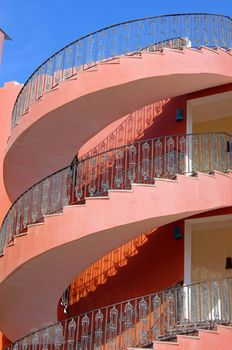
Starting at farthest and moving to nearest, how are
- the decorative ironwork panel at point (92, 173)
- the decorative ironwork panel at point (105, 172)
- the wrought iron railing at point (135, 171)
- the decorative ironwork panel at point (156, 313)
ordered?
the decorative ironwork panel at point (92, 173)
the decorative ironwork panel at point (105, 172)
the wrought iron railing at point (135, 171)
the decorative ironwork panel at point (156, 313)

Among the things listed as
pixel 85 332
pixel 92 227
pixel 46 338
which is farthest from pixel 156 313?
pixel 92 227

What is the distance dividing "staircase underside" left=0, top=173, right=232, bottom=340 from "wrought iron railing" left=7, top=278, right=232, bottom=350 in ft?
3.33

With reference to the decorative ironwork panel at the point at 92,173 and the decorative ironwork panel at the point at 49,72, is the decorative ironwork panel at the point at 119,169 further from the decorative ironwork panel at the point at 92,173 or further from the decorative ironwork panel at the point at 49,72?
the decorative ironwork panel at the point at 49,72

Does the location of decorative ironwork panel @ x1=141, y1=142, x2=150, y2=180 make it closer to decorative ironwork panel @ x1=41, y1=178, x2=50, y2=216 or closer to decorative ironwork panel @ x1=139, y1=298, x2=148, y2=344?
decorative ironwork panel @ x1=41, y1=178, x2=50, y2=216

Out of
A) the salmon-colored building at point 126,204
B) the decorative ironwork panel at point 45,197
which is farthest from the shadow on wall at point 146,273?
the decorative ironwork panel at point 45,197

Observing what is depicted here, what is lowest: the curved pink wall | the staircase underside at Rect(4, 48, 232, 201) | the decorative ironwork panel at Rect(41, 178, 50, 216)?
the decorative ironwork panel at Rect(41, 178, 50, 216)

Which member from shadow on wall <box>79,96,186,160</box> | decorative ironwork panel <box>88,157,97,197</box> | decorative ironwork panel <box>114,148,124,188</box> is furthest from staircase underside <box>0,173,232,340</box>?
shadow on wall <box>79,96,186,160</box>

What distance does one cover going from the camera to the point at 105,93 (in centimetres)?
1309

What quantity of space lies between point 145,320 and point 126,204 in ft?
8.76

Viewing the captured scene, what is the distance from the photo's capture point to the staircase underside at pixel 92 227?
37.6ft

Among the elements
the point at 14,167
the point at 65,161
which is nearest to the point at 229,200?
the point at 65,161

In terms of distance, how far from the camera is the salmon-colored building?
38.3ft

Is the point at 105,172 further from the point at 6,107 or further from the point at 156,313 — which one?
the point at 6,107

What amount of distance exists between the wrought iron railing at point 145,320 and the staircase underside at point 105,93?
4.26 meters
